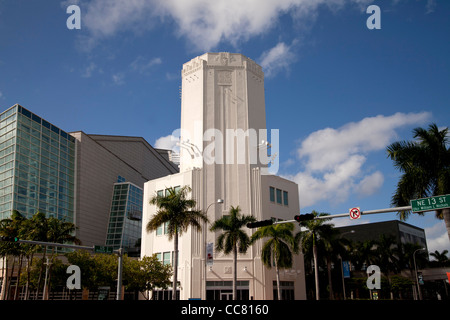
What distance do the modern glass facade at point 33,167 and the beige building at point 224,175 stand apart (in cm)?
2152

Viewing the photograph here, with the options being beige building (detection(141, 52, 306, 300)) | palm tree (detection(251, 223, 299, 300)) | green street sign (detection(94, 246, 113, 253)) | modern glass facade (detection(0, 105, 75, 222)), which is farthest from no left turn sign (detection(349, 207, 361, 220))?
modern glass facade (detection(0, 105, 75, 222))

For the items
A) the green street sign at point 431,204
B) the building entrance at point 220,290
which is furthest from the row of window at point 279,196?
the green street sign at point 431,204

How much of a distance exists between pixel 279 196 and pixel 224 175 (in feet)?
33.9

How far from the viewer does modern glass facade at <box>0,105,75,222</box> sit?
2709 inches

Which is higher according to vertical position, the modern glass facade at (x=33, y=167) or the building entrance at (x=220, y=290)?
the modern glass facade at (x=33, y=167)

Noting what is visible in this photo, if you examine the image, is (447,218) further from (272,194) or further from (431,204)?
(272,194)

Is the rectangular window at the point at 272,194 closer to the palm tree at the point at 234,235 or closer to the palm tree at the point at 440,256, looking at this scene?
the palm tree at the point at 234,235

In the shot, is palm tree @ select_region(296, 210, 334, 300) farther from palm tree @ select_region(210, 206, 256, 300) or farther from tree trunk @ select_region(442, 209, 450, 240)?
tree trunk @ select_region(442, 209, 450, 240)

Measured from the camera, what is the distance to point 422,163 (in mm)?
28453

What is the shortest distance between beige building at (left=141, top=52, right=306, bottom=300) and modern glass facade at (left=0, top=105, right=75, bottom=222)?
21.5 m

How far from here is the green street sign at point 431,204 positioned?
2066 centimetres

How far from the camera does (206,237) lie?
189ft
